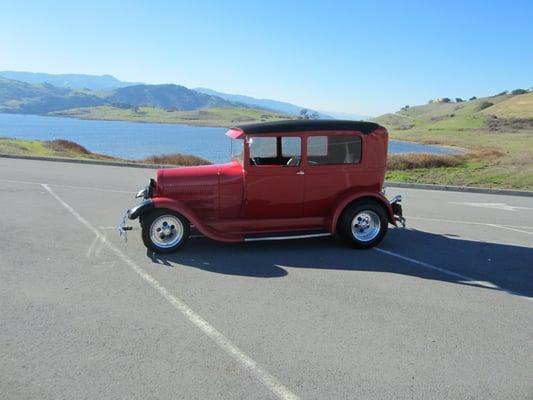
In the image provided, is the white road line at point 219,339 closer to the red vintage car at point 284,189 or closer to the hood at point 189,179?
the red vintage car at point 284,189

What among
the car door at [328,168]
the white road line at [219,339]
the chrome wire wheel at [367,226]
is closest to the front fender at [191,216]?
the white road line at [219,339]

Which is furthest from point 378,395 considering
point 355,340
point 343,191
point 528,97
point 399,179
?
point 528,97

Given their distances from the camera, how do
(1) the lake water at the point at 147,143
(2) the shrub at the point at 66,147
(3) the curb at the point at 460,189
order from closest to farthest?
(3) the curb at the point at 460,189
(2) the shrub at the point at 66,147
(1) the lake water at the point at 147,143

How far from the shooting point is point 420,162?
85.3ft

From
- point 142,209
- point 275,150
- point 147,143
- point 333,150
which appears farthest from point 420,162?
point 147,143

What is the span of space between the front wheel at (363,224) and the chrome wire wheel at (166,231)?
2450 mm

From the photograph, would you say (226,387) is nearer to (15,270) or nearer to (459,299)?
(459,299)

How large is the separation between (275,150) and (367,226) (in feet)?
6.12

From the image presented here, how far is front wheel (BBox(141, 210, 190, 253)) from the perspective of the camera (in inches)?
270

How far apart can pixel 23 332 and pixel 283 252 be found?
3.83 metres

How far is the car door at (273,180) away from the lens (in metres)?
7.20

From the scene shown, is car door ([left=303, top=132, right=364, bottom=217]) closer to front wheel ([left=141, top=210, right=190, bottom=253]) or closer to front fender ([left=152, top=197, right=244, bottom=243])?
front fender ([left=152, top=197, right=244, bottom=243])

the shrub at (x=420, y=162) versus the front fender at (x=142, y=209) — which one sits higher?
the front fender at (x=142, y=209)

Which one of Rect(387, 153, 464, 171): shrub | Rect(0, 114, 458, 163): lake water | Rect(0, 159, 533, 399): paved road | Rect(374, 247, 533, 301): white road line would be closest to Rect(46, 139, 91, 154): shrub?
Rect(0, 114, 458, 163): lake water
